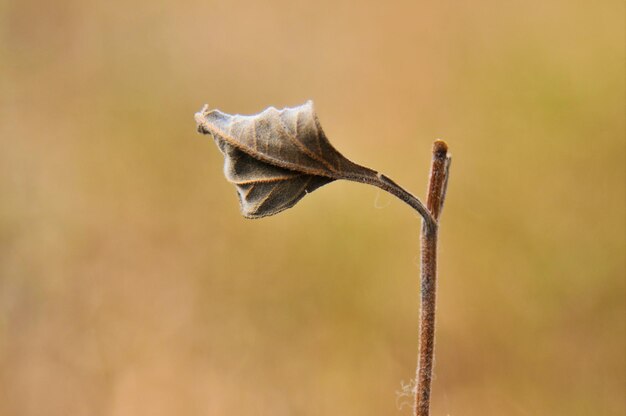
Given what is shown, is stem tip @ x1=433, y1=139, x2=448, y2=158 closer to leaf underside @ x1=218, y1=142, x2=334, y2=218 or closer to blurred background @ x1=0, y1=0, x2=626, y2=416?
leaf underside @ x1=218, y1=142, x2=334, y2=218

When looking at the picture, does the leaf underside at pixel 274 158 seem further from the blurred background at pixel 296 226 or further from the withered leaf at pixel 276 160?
the blurred background at pixel 296 226

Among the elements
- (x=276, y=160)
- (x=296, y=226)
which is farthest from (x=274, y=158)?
(x=296, y=226)

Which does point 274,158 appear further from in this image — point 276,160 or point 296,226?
point 296,226

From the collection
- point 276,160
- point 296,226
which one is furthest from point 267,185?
point 296,226

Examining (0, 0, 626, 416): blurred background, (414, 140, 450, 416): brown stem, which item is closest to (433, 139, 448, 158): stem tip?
(414, 140, 450, 416): brown stem

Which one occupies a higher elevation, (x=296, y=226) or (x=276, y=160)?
(x=296, y=226)

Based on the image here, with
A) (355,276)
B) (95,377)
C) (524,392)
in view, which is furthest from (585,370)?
(95,377)

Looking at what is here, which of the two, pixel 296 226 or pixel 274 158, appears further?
pixel 296 226
